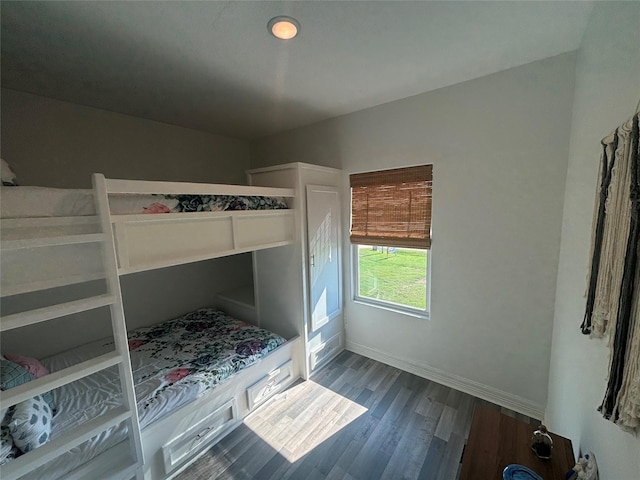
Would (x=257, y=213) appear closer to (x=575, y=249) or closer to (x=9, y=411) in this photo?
(x=9, y=411)

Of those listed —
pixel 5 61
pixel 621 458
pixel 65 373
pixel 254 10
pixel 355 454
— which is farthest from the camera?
pixel 355 454

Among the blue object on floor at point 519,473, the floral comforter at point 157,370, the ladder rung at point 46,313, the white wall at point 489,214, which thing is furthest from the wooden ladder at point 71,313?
the white wall at point 489,214

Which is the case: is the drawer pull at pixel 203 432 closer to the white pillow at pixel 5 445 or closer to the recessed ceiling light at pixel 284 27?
the white pillow at pixel 5 445

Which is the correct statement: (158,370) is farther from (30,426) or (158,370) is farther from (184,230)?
(184,230)

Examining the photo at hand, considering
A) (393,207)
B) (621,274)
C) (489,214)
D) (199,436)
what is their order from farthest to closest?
(393,207) → (489,214) → (199,436) → (621,274)

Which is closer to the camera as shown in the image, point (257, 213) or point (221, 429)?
point (221, 429)

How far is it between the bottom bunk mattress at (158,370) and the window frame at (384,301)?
0.99 m

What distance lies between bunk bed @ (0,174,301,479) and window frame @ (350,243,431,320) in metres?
0.84

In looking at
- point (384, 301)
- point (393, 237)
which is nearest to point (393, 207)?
point (393, 237)

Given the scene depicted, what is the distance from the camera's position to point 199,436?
171cm

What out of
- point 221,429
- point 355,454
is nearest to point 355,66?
point 355,454

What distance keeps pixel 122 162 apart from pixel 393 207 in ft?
8.74

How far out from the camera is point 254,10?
1212 mm

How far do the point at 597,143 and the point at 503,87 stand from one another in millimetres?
972
